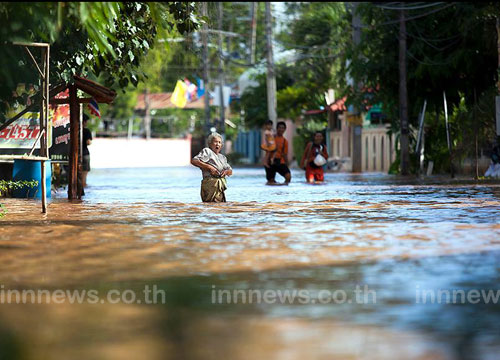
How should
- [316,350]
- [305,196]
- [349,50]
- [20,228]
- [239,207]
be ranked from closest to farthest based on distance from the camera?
[316,350] → [20,228] → [239,207] → [305,196] → [349,50]

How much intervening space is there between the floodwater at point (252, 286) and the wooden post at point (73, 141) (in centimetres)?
480

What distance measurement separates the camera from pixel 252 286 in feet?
21.7

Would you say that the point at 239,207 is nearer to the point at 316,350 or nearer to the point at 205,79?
the point at 316,350

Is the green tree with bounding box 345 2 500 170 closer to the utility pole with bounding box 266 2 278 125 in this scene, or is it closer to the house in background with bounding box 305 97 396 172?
the house in background with bounding box 305 97 396 172

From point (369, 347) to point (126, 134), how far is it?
7626cm

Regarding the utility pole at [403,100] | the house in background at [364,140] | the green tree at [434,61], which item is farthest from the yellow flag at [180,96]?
the utility pole at [403,100]

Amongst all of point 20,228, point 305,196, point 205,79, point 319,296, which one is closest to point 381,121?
point 205,79

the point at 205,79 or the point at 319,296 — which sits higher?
the point at 205,79

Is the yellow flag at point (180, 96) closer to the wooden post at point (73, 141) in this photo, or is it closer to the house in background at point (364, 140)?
the house in background at point (364, 140)

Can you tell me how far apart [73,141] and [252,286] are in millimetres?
11345

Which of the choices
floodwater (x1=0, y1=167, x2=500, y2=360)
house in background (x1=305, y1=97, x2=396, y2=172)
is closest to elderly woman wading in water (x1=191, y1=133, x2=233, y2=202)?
floodwater (x1=0, y1=167, x2=500, y2=360)

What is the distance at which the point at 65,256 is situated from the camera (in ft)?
27.2

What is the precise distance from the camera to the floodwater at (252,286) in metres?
4.79

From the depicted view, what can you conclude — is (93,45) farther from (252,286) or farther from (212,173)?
(252,286)
